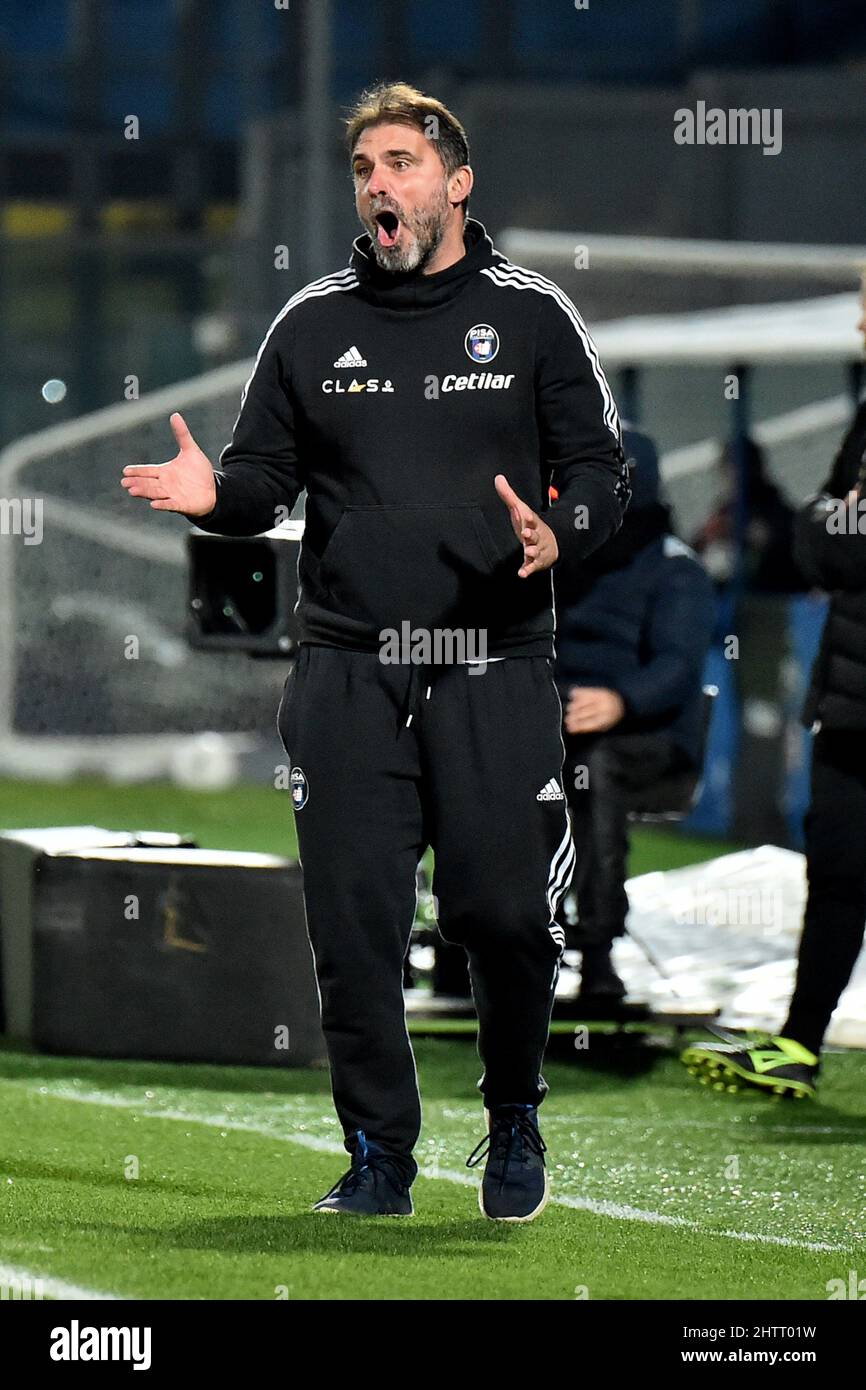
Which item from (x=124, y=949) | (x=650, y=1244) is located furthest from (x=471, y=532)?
(x=124, y=949)

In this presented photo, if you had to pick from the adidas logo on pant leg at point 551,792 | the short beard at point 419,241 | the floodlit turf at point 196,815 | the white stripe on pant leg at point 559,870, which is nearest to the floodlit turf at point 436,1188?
the white stripe on pant leg at point 559,870

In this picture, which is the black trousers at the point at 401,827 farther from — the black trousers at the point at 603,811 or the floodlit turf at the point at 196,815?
the floodlit turf at the point at 196,815

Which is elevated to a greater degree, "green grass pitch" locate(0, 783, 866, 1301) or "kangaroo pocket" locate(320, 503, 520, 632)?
"kangaroo pocket" locate(320, 503, 520, 632)

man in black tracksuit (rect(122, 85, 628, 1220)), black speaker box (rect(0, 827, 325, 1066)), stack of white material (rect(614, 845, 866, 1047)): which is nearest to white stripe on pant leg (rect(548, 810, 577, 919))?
man in black tracksuit (rect(122, 85, 628, 1220))

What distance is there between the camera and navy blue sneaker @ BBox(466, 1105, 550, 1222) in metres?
5.09

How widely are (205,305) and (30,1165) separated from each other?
68.0ft

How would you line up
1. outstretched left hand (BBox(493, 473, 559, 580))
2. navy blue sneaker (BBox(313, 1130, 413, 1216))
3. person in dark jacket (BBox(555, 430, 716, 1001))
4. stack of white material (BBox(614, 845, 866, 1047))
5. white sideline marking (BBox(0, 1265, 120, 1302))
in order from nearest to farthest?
white sideline marking (BBox(0, 1265, 120, 1302)), outstretched left hand (BBox(493, 473, 559, 580)), navy blue sneaker (BBox(313, 1130, 413, 1216)), person in dark jacket (BBox(555, 430, 716, 1001)), stack of white material (BBox(614, 845, 866, 1047))

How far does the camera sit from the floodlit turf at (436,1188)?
456 centimetres

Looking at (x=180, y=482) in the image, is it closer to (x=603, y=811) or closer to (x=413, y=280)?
(x=413, y=280)

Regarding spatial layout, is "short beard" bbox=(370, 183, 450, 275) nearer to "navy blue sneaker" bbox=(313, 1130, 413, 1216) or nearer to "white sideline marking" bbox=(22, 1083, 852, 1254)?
"navy blue sneaker" bbox=(313, 1130, 413, 1216)

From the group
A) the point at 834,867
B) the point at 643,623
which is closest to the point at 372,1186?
the point at 834,867

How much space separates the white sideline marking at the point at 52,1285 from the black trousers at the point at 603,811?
3402 mm

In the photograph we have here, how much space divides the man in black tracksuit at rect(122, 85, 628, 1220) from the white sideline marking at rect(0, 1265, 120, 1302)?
2.34 feet

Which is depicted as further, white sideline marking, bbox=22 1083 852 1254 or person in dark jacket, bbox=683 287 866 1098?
person in dark jacket, bbox=683 287 866 1098
